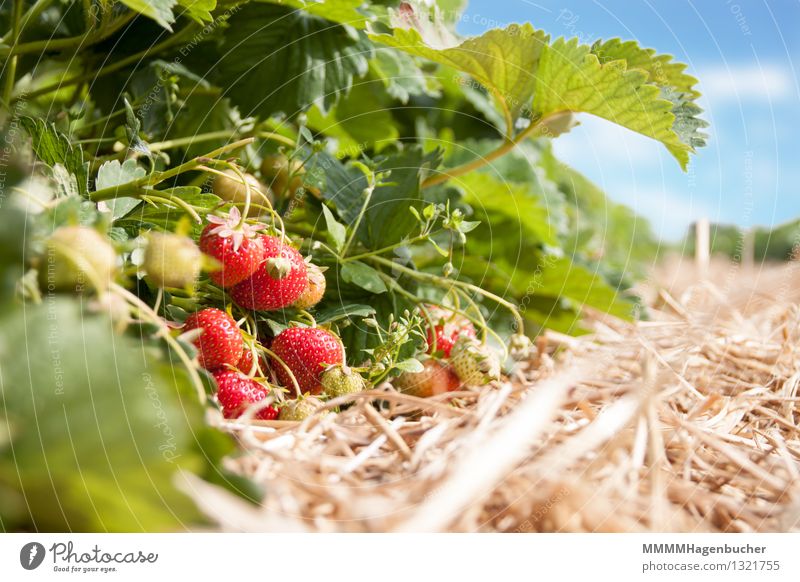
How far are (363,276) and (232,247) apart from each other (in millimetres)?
123

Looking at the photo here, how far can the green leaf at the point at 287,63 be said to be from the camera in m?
0.55

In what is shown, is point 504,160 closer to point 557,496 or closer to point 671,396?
point 671,396

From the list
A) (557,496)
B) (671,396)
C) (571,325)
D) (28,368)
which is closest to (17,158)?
(28,368)

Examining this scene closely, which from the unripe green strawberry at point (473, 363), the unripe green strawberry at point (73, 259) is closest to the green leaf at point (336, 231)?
the unripe green strawberry at point (473, 363)

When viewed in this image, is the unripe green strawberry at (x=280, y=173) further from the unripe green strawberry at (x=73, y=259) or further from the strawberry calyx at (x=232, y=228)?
the unripe green strawberry at (x=73, y=259)

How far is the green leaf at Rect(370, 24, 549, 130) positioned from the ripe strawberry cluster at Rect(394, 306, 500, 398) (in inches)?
7.1

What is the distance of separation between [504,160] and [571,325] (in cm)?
21

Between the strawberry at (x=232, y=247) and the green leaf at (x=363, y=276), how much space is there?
0.10 m

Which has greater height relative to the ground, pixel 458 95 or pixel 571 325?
pixel 458 95

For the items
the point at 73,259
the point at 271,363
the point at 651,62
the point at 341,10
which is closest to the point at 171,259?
the point at 73,259

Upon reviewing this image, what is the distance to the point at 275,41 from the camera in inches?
21.8

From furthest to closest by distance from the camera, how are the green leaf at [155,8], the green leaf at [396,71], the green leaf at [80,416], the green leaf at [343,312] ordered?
the green leaf at [396,71] < the green leaf at [343,312] < the green leaf at [155,8] < the green leaf at [80,416]

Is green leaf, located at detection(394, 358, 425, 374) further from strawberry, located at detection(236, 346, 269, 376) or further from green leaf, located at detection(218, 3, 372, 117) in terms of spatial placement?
green leaf, located at detection(218, 3, 372, 117)

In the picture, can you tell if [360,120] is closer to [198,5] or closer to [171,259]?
[198,5]
